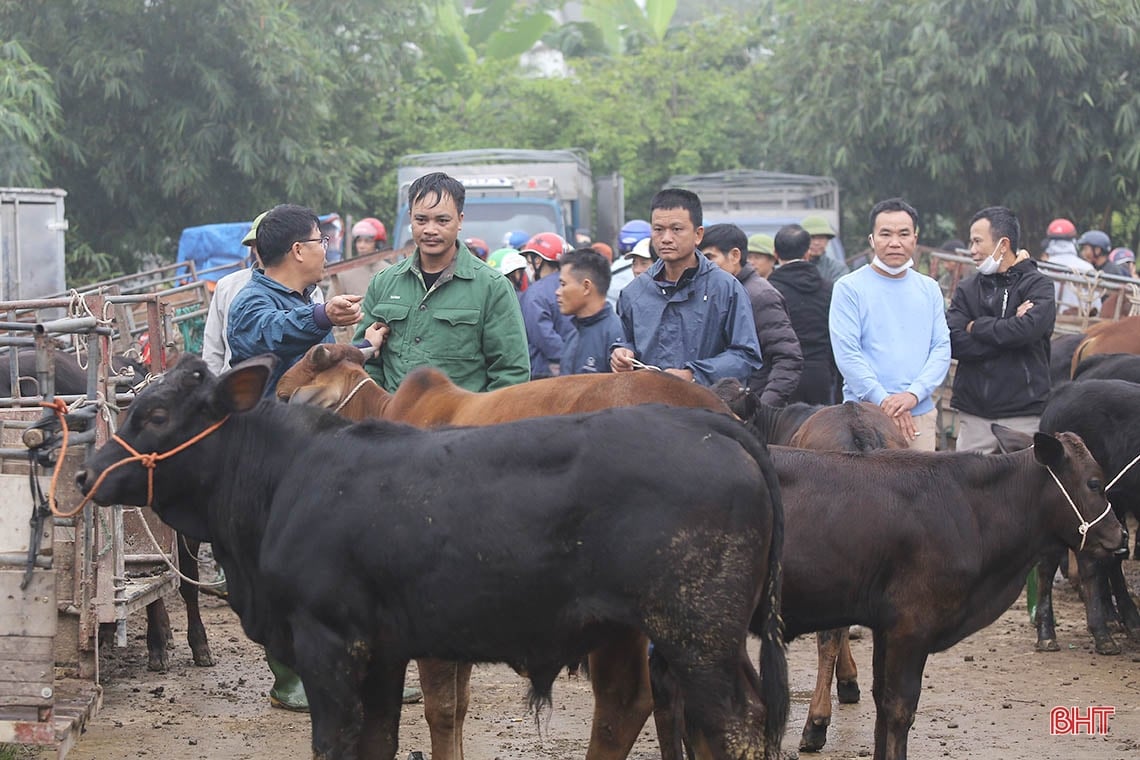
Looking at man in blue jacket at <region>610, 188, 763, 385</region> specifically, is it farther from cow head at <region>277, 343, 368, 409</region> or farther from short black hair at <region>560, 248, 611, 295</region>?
cow head at <region>277, 343, 368, 409</region>

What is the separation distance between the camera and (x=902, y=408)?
Result: 23.5ft

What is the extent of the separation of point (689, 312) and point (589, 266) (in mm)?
1124

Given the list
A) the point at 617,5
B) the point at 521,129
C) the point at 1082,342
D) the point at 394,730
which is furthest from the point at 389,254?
the point at 617,5

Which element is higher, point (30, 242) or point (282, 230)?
point (282, 230)

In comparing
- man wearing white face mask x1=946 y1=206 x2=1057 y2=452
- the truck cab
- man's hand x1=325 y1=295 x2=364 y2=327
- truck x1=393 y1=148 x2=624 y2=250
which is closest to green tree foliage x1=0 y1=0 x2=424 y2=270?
the truck cab

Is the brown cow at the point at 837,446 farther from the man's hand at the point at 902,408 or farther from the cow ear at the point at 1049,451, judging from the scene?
the cow ear at the point at 1049,451

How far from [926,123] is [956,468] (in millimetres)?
16970

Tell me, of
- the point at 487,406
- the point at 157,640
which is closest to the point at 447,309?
the point at 487,406

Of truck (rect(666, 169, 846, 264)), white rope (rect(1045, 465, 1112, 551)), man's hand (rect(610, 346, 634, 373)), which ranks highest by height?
truck (rect(666, 169, 846, 264))

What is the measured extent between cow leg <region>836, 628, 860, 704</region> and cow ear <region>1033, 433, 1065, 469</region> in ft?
4.95

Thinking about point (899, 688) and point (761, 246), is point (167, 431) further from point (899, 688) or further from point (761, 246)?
point (761, 246)

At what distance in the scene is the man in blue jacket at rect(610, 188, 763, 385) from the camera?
6.72 metres

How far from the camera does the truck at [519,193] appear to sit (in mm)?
18797

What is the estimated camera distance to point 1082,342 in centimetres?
1059
